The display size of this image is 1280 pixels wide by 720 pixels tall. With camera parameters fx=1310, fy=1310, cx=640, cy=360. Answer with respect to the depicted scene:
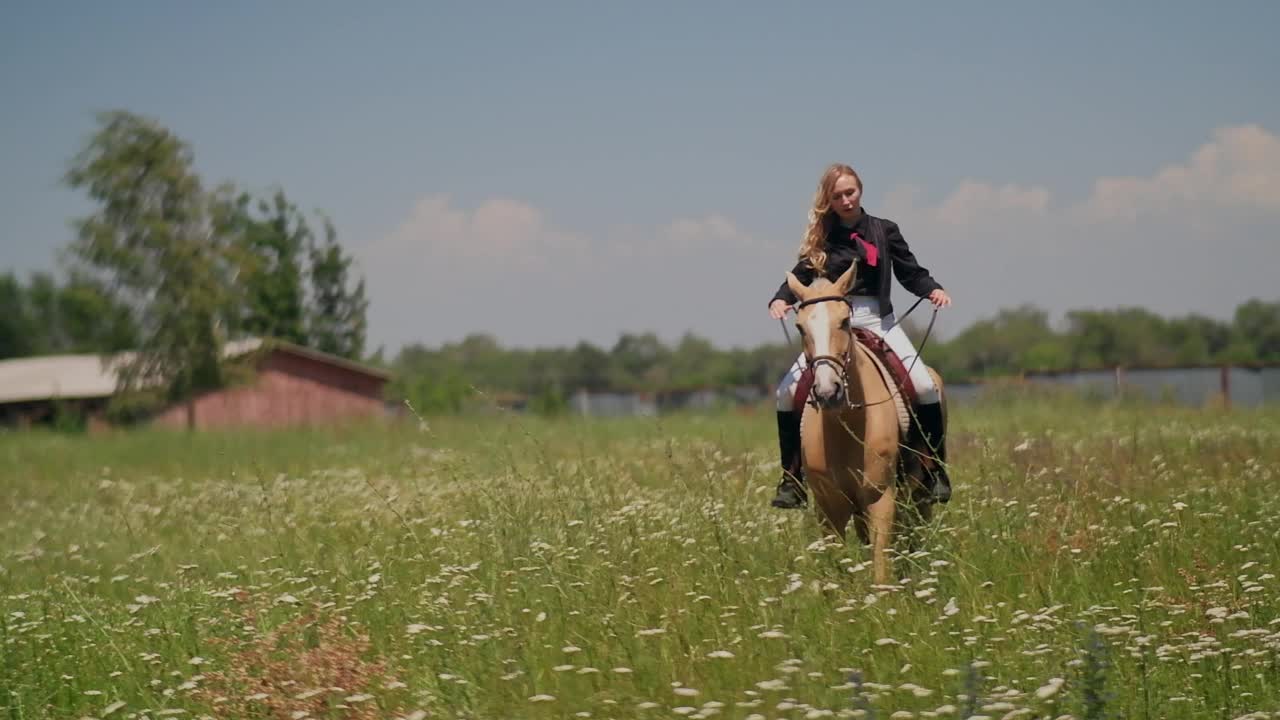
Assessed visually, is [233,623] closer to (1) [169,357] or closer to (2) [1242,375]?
(2) [1242,375]

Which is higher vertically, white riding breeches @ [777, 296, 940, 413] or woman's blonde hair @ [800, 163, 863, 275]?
woman's blonde hair @ [800, 163, 863, 275]

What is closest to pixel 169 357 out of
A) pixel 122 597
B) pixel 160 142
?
pixel 160 142

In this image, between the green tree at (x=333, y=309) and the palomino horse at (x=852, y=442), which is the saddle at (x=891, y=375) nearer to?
the palomino horse at (x=852, y=442)

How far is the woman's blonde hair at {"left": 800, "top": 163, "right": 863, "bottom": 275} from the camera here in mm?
8203

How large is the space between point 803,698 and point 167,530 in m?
9.38

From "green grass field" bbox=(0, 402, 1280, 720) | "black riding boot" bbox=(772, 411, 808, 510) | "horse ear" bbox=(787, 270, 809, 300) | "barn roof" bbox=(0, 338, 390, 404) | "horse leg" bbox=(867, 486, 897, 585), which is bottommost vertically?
"green grass field" bbox=(0, 402, 1280, 720)

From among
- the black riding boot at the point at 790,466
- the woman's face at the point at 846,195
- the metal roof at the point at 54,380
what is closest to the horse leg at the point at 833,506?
the black riding boot at the point at 790,466

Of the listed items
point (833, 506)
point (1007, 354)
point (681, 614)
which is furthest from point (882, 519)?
point (1007, 354)

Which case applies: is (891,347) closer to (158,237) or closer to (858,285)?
(858,285)

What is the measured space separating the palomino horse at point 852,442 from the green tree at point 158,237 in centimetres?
4035

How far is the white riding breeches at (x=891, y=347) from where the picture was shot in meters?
8.23

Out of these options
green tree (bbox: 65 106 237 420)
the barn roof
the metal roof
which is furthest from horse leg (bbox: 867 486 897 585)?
the metal roof

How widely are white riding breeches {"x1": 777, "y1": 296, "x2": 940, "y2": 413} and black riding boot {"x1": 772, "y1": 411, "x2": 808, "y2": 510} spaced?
9 centimetres

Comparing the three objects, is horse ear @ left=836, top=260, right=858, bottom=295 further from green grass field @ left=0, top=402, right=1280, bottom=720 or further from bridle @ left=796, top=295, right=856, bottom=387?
green grass field @ left=0, top=402, right=1280, bottom=720
